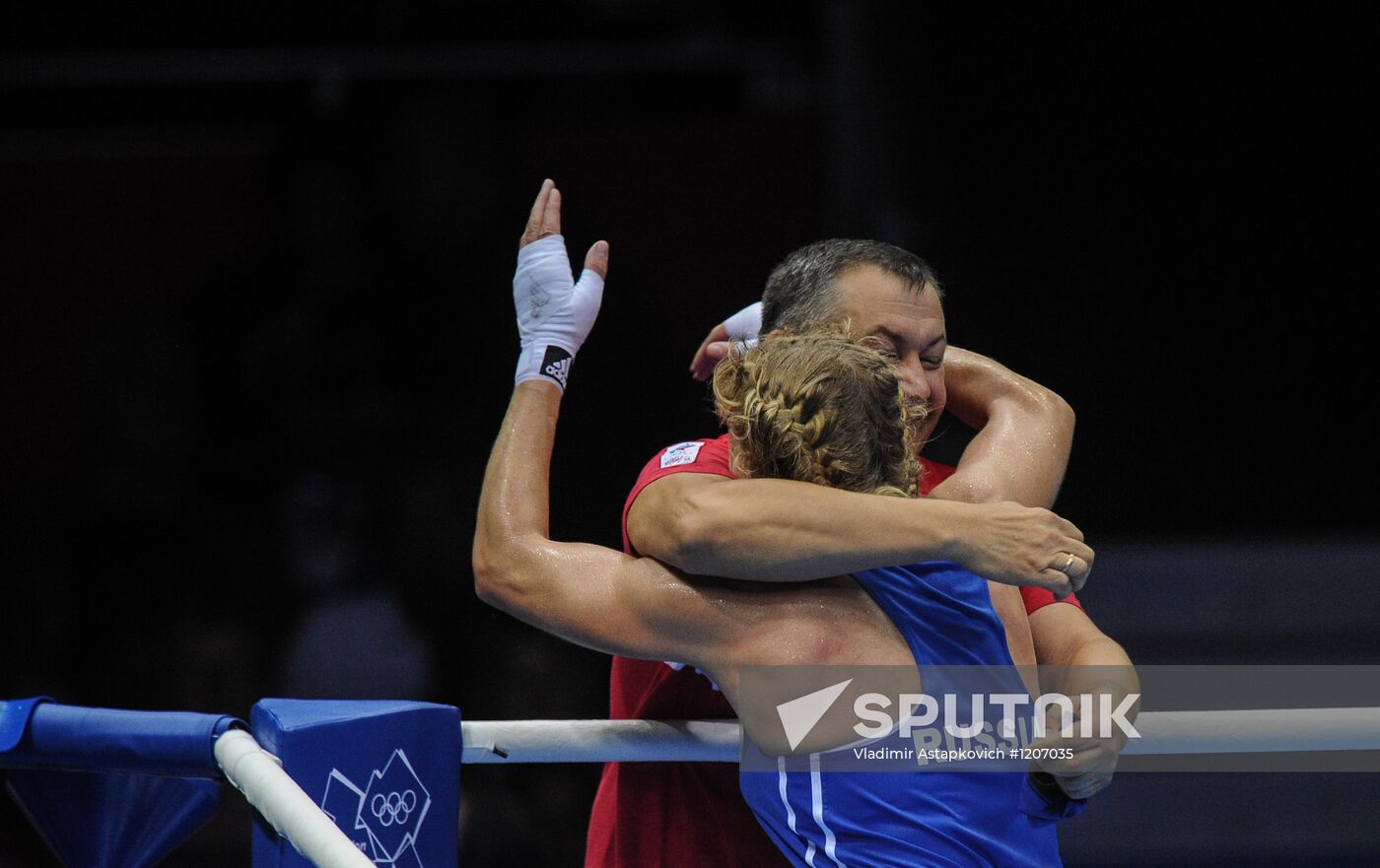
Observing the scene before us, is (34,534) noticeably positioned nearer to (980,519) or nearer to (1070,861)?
(1070,861)

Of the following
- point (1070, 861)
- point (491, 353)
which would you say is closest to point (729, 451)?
point (1070, 861)

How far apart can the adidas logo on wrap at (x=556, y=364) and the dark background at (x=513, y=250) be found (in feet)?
6.68

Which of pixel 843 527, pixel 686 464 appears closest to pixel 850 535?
pixel 843 527

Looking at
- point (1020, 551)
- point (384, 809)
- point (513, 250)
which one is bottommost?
point (384, 809)

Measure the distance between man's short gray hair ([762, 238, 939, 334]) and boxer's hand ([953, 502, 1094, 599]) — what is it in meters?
0.37

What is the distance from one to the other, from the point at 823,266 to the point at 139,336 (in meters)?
2.96

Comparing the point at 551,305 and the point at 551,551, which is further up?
the point at 551,305

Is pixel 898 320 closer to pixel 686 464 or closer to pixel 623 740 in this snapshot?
pixel 686 464

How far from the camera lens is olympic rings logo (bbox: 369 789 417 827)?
3.96ft

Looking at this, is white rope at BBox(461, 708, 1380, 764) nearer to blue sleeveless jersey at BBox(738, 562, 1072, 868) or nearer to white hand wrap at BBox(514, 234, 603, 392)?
blue sleeveless jersey at BBox(738, 562, 1072, 868)

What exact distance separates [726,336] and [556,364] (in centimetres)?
31

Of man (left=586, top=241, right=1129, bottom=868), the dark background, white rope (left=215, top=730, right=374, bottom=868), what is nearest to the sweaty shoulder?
man (left=586, top=241, right=1129, bottom=868)

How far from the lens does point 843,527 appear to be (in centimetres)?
106

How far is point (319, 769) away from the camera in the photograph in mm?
1155
